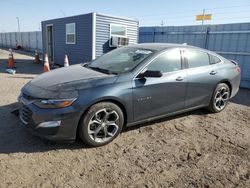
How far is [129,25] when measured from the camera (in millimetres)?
11578

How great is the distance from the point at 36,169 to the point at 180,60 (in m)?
3.07

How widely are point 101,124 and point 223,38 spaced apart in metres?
7.71

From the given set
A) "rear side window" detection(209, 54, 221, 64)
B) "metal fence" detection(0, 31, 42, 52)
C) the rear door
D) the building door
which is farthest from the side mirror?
"metal fence" detection(0, 31, 42, 52)

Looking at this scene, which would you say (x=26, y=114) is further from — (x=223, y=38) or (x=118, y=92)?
(x=223, y=38)

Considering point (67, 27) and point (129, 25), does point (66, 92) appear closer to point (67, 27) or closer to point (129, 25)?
point (129, 25)

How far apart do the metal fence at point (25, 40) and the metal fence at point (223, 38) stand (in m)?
16.9

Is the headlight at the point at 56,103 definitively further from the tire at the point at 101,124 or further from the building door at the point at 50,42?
the building door at the point at 50,42

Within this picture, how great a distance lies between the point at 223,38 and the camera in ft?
→ 30.2

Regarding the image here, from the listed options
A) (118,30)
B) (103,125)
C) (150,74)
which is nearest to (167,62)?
(150,74)

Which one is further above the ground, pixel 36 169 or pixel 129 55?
pixel 129 55

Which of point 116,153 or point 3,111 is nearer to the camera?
point 116,153

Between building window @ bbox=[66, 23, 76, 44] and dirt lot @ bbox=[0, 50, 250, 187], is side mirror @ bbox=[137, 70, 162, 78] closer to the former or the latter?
dirt lot @ bbox=[0, 50, 250, 187]

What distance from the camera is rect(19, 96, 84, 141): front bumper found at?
305 centimetres

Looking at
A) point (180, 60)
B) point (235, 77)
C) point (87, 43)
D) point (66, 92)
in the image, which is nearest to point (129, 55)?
point (180, 60)
